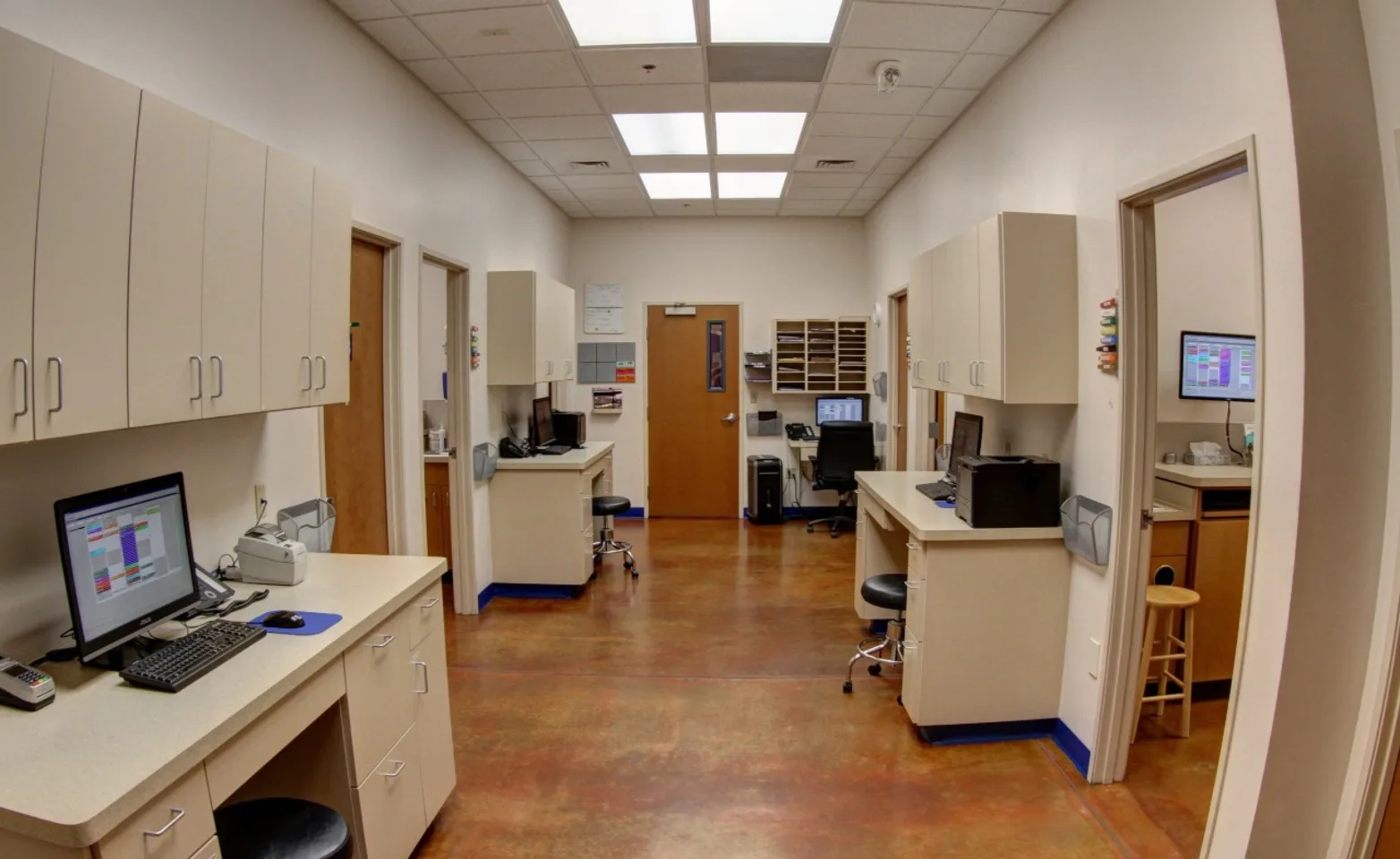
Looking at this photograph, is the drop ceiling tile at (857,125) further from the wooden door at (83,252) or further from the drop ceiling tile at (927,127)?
the wooden door at (83,252)

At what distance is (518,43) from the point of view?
2928 millimetres

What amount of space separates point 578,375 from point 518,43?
12.9 ft

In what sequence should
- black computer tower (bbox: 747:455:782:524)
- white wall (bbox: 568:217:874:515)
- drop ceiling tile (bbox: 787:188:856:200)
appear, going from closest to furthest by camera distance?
drop ceiling tile (bbox: 787:188:856:200) → black computer tower (bbox: 747:455:782:524) → white wall (bbox: 568:217:874:515)

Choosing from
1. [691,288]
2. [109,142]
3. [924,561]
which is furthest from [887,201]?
[109,142]

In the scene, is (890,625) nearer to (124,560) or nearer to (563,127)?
(124,560)

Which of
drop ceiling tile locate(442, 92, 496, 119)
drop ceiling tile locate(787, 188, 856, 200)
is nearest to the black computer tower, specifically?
drop ceiling tile locate(787, 188, 856, 200)

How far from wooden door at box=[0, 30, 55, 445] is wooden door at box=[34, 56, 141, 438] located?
0.7 inches

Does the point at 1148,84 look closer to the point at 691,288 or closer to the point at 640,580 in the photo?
the point at 640,580

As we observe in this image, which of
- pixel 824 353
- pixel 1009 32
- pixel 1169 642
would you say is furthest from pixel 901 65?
pixel 824 353

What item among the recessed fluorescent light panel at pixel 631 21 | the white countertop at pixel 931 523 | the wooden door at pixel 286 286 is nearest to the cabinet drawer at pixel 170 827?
the wooden door at pixel 286 286

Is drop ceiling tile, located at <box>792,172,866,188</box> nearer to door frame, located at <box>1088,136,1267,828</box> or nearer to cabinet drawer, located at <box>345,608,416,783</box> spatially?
door frame, located at <box>1088,136,1267,828</box>

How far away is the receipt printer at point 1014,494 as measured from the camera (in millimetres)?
2625

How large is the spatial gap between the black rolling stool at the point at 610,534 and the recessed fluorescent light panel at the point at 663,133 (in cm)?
253

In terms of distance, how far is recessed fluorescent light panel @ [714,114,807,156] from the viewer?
3.88m
